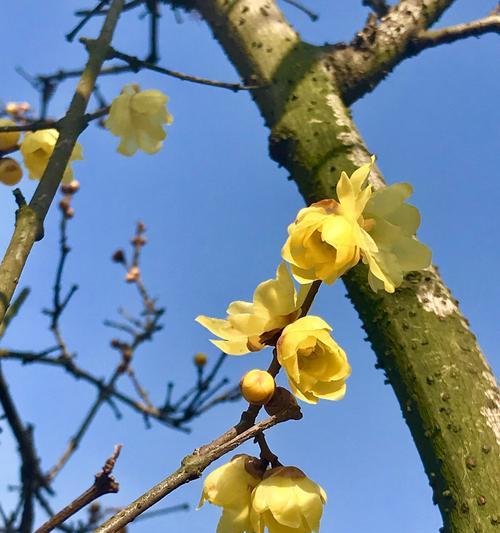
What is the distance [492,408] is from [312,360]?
2.00 ft

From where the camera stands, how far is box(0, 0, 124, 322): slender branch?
1.07 m

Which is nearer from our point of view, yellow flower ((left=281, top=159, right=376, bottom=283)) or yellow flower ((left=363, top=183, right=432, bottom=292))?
yellow flower ((left=281, top=159, right=376, bottom=283))

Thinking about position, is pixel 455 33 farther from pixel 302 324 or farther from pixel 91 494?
pixel 91 494

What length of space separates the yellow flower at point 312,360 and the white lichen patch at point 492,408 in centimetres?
54

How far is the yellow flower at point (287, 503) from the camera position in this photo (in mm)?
938

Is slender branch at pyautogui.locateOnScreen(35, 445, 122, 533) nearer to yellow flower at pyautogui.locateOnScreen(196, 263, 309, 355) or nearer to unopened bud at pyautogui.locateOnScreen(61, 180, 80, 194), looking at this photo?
yellow flower at pyautogui.locateOnScreen(196, 263, 309, 355)

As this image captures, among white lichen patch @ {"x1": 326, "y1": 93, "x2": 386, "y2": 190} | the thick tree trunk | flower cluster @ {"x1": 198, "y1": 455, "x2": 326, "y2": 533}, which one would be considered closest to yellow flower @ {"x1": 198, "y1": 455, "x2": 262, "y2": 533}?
flower cluster @ {"x1": 198, "y1": 455, "x2": 326, "y2": 533}

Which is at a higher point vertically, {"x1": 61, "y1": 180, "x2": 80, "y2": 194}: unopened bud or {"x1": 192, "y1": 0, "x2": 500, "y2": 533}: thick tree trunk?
{"x1": 61, "y1": 180, "x2": 80, "y2": 194}: unopened bud

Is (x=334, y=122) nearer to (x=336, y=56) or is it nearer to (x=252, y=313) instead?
(x=336, y=56)

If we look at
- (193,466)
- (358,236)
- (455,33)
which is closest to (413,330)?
(358,236)

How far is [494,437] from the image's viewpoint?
4.42 ft

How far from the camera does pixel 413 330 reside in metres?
1.55

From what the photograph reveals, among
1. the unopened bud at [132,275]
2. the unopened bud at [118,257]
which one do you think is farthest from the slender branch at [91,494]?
the unopened bud at [118,257]

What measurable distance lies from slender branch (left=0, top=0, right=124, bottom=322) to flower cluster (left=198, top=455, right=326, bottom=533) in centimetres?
40
